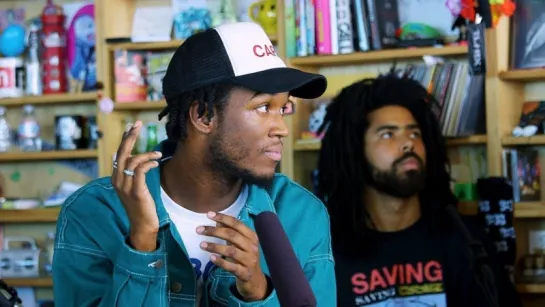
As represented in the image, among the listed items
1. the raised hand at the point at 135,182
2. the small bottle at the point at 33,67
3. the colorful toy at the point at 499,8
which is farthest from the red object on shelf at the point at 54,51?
the raised hand at the point at 135,182

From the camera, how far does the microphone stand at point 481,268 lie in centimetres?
201

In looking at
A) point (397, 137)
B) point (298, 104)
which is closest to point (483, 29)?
point (397, 137)

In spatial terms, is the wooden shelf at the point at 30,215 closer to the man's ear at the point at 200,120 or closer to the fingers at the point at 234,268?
the man's ear at the point at 200,120

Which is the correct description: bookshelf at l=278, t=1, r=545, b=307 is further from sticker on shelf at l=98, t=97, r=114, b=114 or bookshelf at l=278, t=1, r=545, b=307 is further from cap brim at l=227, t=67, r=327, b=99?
cap brim at l=227, t=67, r=327, b=99

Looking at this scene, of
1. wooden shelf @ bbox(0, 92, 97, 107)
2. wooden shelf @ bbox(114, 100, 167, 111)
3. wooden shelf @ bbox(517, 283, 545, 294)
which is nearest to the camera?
wooden shelf @ bbox(517, 283, 545, 294)

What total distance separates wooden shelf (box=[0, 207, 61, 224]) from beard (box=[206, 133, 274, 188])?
2430mm

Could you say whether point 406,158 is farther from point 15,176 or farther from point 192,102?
point 15,176

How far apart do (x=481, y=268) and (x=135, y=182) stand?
0.86 metres

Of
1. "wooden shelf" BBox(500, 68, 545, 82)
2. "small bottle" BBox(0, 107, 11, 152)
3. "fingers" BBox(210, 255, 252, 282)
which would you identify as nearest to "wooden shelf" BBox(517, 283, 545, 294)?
"wooden shelf" BBox(500, 68, 545, 82)

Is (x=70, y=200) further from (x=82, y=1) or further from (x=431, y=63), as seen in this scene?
(x=82, y=1)

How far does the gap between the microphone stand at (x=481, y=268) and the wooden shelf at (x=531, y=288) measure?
130 cm

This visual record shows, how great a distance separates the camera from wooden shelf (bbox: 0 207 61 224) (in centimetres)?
411

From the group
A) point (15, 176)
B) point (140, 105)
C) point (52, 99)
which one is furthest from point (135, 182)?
point (15, 176)

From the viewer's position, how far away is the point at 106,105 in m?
3.98
